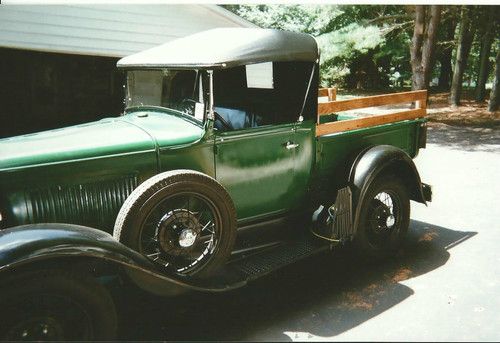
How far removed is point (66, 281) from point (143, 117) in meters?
1.65

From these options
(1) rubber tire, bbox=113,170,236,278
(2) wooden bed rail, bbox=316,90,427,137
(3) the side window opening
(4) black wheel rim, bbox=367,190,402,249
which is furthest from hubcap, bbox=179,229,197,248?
(4) black wheel rim, bbox=367,190,402,249

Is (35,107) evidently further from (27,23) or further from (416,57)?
(416,57)

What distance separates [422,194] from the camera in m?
4.52

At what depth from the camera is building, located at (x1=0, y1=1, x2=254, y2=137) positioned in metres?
7.67

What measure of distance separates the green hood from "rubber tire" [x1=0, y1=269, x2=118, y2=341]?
31.7 inches

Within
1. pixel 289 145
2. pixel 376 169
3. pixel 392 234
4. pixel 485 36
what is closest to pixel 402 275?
pixel 392 234

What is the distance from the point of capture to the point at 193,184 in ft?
9.78

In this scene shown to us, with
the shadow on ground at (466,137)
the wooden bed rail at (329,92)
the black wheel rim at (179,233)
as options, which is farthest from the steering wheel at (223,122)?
the shadow on ground at (466,137)

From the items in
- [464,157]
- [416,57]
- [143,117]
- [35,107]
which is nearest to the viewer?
[143,117]

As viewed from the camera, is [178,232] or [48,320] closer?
[48,320]

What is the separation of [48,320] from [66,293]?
0.61 ft

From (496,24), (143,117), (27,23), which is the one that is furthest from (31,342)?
(496,24)

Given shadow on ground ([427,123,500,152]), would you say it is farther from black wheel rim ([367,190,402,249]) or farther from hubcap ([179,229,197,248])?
hubcap ([179,229,197,248])

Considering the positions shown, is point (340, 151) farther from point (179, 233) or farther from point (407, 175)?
point (179, 233)
